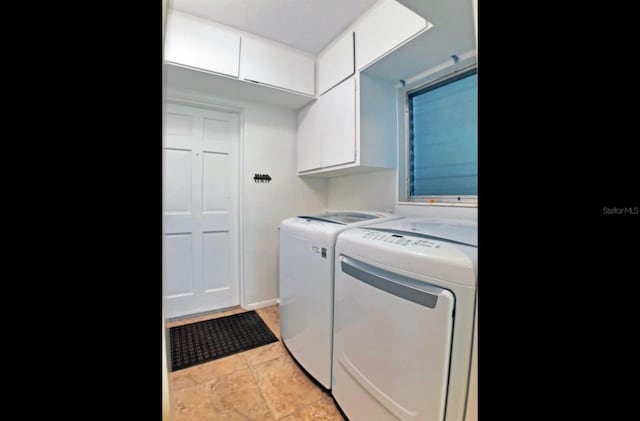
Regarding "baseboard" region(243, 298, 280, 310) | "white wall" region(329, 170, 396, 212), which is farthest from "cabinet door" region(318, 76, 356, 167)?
"baseboard" region(243, 298, 280, 310)

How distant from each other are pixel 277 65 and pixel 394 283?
2.02 metres

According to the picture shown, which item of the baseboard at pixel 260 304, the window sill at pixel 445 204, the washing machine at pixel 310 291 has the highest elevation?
the window sill at pixel 445 204

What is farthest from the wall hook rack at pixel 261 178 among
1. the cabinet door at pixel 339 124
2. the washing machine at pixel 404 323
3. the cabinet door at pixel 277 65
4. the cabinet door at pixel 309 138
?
the washing machine at pixel 404 323

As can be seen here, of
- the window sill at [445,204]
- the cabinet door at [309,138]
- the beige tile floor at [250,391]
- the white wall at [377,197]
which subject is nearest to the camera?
the beige tile floor at [250,391]

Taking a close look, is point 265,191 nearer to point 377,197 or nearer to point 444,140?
point 377,197

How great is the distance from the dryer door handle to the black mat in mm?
1209

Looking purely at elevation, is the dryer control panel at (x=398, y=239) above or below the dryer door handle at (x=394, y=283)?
above

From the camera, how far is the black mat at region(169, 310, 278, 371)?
5.49 ft

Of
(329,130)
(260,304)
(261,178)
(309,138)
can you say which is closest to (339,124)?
(329,130)

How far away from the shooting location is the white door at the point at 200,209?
220cm

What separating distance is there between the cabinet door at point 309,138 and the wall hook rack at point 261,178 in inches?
13.4

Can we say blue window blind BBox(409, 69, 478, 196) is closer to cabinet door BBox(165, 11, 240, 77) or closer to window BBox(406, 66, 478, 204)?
window BBox(406, 66, 478, 204)

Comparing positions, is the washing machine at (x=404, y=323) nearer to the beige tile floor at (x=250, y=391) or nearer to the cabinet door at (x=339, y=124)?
the beige tile floor at (x=250, y=391)
